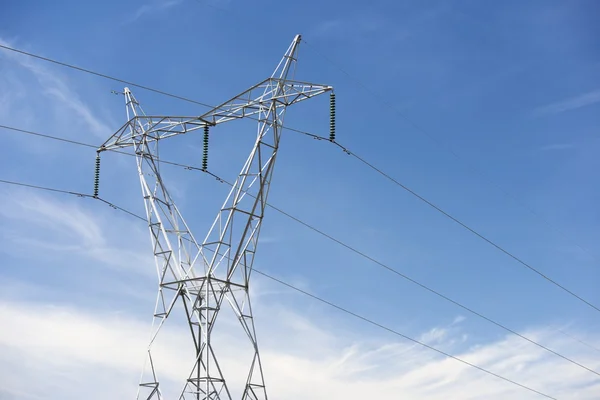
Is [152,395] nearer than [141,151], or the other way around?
[152,395]

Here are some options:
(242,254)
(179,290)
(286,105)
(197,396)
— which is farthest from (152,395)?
(286,105)

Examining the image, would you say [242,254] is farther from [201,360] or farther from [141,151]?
[141,151]

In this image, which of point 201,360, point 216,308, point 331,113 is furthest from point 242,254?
point 331,113

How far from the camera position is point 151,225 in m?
40.8

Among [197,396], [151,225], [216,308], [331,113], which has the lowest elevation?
[197,396]

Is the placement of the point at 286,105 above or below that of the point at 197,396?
above

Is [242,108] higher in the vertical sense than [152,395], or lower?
higher

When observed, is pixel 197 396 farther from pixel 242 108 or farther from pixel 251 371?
pixel 242 108

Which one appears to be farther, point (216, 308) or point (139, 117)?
point (139, 117)

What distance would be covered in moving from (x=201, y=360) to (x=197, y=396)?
159 centimetres

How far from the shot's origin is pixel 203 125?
40.2m

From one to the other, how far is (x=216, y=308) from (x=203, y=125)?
347 inches

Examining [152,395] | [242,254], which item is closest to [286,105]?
[242,254]

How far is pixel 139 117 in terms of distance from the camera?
4200 centimetres
